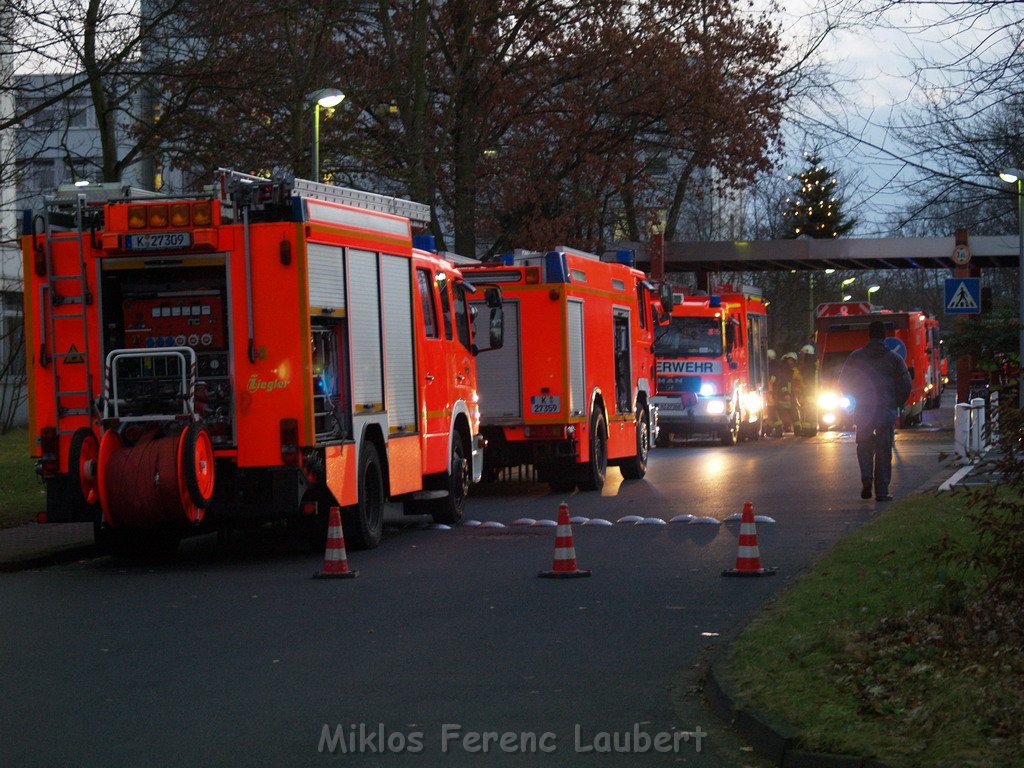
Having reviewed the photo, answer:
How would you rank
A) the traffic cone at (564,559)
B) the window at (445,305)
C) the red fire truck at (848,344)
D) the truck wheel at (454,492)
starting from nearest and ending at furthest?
the traffic cone at (564,559) → the truck wheel at (454,492) → the window at (445,305) → the red fire truck at (848,344)

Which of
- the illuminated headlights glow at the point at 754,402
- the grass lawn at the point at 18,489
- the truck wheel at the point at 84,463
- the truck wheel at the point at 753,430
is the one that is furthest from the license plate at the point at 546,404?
the truck wheel at the point at 753,430

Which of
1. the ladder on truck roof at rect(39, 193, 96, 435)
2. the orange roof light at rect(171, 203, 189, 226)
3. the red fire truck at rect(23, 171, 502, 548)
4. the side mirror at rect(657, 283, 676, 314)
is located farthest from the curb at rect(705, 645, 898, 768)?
the side mirror at rect(657, 283, 676, 314)

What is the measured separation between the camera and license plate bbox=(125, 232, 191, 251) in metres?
13.8

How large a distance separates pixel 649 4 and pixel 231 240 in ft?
78.2

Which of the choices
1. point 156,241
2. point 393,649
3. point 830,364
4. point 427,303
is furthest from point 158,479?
point 830,364

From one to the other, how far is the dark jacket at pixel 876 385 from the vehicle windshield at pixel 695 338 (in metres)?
16.1

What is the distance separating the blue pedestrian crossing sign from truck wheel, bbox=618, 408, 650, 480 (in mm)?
6829

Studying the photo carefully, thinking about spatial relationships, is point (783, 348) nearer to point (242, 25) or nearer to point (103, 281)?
point (242, 25)

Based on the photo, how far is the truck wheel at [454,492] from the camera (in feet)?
58.2

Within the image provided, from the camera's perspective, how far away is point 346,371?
1476 centimetres

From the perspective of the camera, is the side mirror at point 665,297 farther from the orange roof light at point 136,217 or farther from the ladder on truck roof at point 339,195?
the orange roof light at point 136,217

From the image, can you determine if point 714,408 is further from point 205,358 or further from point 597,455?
point 205,358

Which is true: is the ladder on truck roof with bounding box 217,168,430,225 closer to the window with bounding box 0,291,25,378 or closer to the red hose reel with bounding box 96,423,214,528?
the red hose reel with bounding box 96,423,214,528

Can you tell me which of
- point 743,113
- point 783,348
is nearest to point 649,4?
point 743,113
